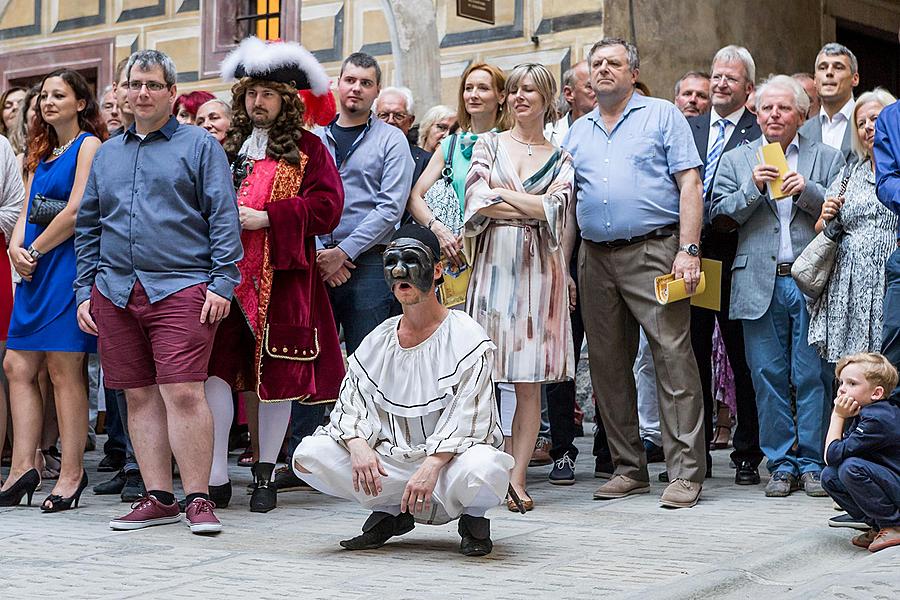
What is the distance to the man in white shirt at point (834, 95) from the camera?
7.62m

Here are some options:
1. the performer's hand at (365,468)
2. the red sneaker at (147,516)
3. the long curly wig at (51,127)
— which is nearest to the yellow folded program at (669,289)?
the performer's hand at (365,468)

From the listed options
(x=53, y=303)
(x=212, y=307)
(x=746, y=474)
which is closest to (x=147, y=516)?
(x=212, y=307)

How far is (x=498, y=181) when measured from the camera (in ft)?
21.9

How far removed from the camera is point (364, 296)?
7316mm

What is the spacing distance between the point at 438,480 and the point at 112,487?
2558 mm

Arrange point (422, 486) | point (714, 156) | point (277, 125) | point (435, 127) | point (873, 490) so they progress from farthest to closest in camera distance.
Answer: point (435, 127) → point (714, 156) → point (277, 125) → point (873, 490) → point (422, 486)

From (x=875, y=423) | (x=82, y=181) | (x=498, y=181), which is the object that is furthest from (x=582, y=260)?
(x=82, y=181)

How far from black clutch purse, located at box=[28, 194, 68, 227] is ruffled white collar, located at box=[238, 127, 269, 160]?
89 cm

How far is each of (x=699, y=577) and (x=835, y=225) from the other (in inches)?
97.7

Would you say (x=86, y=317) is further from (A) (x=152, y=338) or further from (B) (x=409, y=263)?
(B) (x=409, y=263)

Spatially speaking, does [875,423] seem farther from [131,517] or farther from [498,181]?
[131,517]

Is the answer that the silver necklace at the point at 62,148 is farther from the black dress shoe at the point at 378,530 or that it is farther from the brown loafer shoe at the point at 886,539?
the brown loafer shoe at the point at 886,539

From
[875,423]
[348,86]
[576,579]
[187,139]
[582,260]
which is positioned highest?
[348,86]

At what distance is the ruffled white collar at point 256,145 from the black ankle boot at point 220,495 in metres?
1.52
